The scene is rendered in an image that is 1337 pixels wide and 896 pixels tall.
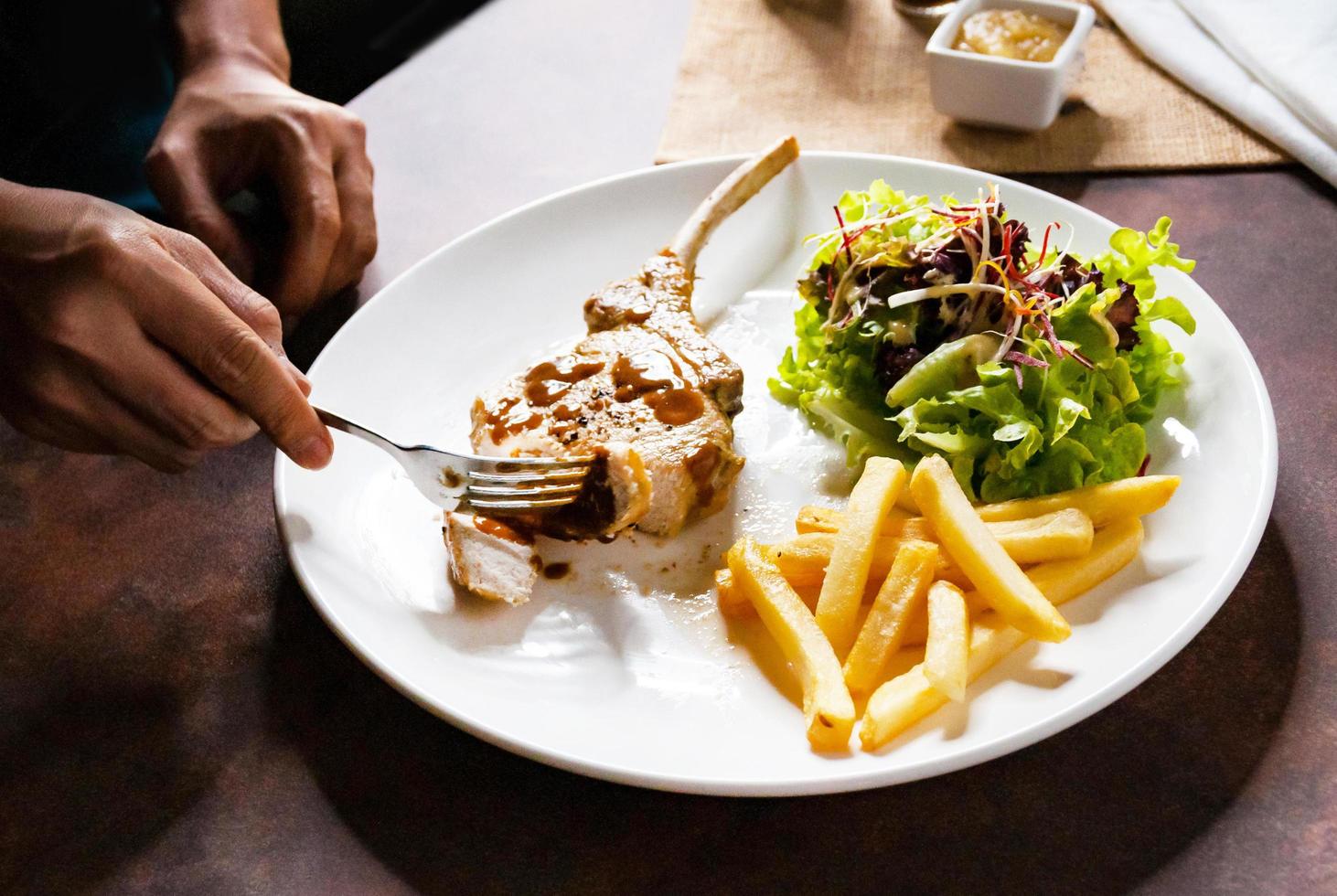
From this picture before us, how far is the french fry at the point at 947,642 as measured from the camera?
1.76 meters

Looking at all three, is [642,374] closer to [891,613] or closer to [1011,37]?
[891,613]

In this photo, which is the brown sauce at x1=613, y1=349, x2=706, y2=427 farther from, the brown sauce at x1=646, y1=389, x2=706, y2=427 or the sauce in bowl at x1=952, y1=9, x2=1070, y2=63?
the sauce in bowl at x1=952, y1=9, x2=1070, y2=63

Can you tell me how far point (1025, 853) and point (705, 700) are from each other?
61cm

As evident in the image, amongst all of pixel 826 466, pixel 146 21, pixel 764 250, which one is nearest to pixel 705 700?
pixel 826 466

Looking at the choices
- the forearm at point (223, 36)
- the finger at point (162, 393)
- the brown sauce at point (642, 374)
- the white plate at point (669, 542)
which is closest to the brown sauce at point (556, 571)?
the white plate at point (669, 542)

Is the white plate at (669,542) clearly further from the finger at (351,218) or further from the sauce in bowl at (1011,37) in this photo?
the sauce in bowl at (1011,37)

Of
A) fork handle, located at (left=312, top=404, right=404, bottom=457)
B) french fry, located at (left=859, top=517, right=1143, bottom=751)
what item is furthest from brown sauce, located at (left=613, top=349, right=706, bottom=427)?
french fry, located at (left=859, top=517, right=1143, bottom=751)

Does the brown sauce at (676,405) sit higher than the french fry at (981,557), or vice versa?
the french fry at (981,557)

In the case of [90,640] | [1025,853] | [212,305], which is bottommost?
[90,640]

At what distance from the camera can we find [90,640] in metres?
2.23

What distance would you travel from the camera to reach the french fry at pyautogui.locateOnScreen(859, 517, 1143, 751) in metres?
1.78

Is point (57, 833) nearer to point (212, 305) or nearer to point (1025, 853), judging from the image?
point (212, 305)

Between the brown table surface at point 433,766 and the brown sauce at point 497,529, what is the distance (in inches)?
15.0

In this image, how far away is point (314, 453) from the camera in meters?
2.15
